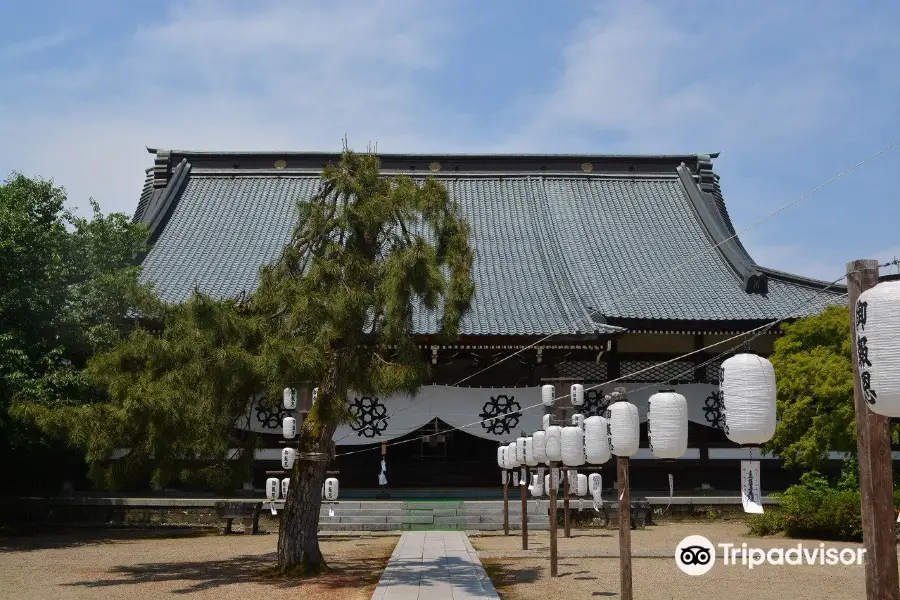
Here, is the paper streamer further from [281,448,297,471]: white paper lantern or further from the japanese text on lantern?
[281,448,297,471]: white paper lantern

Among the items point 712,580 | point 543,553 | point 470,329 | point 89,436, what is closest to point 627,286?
point 470,329

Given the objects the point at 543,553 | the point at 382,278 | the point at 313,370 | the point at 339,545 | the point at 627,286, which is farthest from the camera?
the point at 627,286

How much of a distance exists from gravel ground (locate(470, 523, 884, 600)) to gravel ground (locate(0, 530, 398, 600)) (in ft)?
6.11

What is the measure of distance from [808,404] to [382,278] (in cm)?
923

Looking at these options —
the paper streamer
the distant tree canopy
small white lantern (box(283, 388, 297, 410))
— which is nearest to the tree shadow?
the distant tree canopy

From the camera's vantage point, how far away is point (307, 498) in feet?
38.2

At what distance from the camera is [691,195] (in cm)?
2514

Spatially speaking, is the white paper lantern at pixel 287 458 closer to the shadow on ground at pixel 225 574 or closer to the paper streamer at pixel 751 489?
the shadow on ground at pixel 225 574

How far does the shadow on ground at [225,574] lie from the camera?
36.6 feet

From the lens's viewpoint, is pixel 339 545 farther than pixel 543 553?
Yes

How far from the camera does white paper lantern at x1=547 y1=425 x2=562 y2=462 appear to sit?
1212 cm

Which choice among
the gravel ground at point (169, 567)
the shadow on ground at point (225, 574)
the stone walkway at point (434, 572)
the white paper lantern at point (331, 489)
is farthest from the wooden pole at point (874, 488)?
the white paper lantern at point (331, 489)

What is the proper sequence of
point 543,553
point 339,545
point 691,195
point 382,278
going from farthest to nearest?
1. point 691,195
2. point 339,545
3. point 543,553
4. point 382,278

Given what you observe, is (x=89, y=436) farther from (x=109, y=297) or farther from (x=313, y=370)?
(x=109, y=297)
